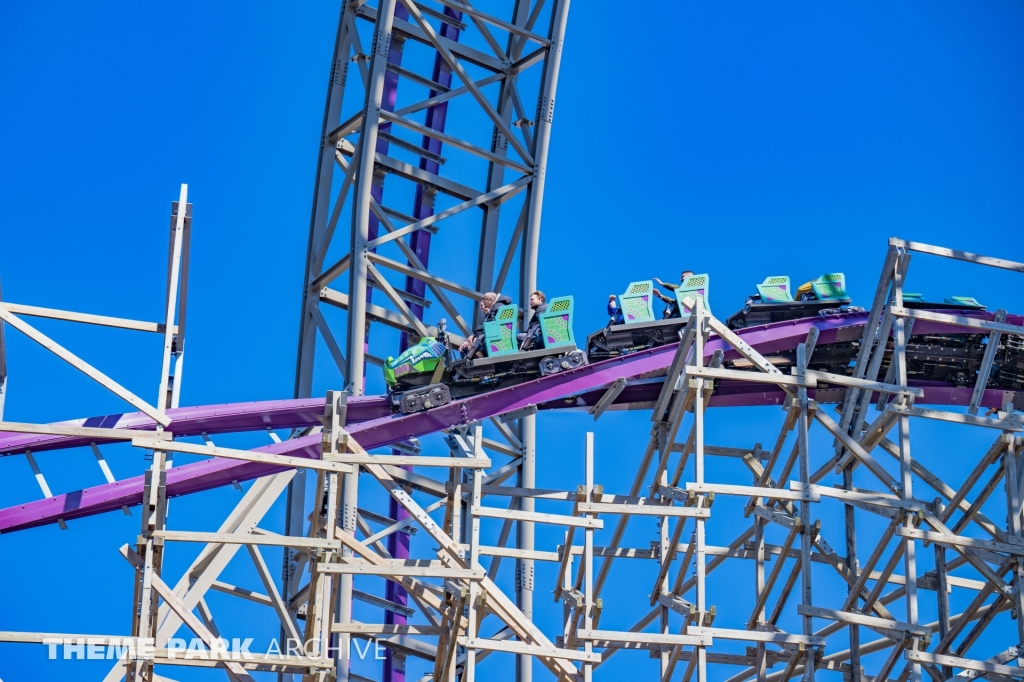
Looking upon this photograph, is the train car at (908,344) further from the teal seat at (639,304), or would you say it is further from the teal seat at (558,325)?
the teal seat at (558,325)

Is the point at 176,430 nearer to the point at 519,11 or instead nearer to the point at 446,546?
the point at 446,546

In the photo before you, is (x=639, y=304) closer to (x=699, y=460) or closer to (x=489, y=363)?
(x=489, y=363)

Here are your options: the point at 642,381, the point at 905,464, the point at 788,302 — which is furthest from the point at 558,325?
the point at 905,464

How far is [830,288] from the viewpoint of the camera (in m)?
18.1

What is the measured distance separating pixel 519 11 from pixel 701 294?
6817 mm

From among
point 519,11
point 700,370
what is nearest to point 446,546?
point 700,370

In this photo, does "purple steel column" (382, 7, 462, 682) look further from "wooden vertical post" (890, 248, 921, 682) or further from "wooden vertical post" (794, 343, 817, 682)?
"wooden vertical post" (890, 248, 921, 682)

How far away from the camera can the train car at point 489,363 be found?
17.5 m

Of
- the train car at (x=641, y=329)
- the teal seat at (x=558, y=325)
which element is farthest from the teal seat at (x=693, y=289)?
the teal seat at (x=558, y=325)

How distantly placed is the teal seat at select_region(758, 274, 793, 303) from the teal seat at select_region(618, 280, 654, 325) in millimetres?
1433

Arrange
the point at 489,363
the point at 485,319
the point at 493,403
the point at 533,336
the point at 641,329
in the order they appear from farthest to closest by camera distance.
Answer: the point at 485,319 → the point at 533,336 → the point at 641,329 → the point at 489,363 → the point at 493,403

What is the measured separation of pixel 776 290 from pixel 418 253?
6.52m

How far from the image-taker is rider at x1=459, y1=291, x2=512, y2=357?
17.9m

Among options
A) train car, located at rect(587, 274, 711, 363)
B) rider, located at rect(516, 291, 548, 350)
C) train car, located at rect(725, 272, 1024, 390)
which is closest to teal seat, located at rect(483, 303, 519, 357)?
rider, located at rect(516, 291, 548, 350)
